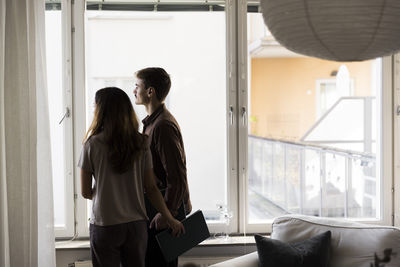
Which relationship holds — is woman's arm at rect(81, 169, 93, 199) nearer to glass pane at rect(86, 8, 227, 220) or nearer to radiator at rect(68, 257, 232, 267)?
radiator at rect(68, 257, 232, 267)

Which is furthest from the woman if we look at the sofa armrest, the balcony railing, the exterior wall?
the exterior wall

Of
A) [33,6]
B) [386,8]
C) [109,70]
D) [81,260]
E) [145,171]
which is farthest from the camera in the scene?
[109,70]

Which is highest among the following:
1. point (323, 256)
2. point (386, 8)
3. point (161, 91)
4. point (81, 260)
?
point (386, 8)

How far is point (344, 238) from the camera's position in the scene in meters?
2.55

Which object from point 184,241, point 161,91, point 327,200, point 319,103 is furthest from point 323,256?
point 319,103

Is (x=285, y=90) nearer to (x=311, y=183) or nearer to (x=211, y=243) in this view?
(x=311, y=183)

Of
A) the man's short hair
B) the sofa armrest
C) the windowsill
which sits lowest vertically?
the windowsill

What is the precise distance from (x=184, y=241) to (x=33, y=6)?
1516mm

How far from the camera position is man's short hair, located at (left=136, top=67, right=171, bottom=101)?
2.38 metres

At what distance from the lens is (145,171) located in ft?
7.47

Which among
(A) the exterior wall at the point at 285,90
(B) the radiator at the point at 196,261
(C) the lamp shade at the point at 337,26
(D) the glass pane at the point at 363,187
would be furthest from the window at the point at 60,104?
(A) the exterior wall at the point at 285,90

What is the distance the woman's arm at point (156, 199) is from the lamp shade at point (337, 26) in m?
1.03

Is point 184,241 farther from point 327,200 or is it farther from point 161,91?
point 327,200

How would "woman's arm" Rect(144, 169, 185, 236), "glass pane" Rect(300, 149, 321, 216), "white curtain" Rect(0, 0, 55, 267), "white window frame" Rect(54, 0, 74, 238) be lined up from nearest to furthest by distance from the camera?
1. "woman's arm" Rect(144, 169, 185, 236)
2. "white curtain" Rect(0, 0, 55, 267)
3. "white window frame" Rect(54, 0, 74, 238)
4. "glass pane" Rect(300, 149, 321, 216)
